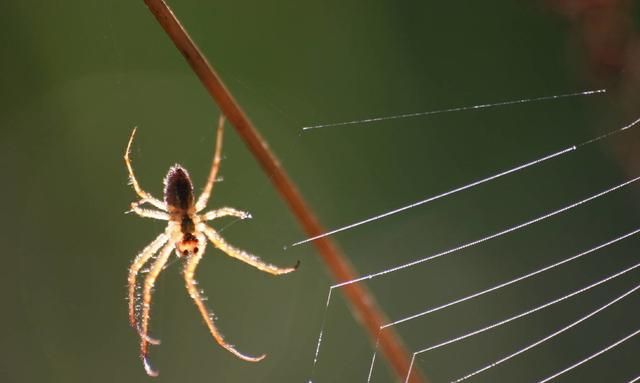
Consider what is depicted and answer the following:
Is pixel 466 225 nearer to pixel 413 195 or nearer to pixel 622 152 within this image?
pixel 413 195

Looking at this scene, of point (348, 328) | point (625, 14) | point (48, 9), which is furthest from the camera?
point (348, 328)

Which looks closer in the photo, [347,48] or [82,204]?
[82,204]

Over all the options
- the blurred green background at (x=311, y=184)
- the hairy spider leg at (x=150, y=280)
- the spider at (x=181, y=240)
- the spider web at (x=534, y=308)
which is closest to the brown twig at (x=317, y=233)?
the spider at (x=181, y=240)

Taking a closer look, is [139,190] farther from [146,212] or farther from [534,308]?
[534,308]

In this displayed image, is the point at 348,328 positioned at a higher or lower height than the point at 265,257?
lower

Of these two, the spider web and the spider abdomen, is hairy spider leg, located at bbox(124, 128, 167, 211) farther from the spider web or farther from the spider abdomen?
the spider web

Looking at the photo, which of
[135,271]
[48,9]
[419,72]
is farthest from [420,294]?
[48,9]

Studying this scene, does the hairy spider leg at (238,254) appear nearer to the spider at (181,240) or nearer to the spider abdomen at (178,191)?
the spider at (181,240)
